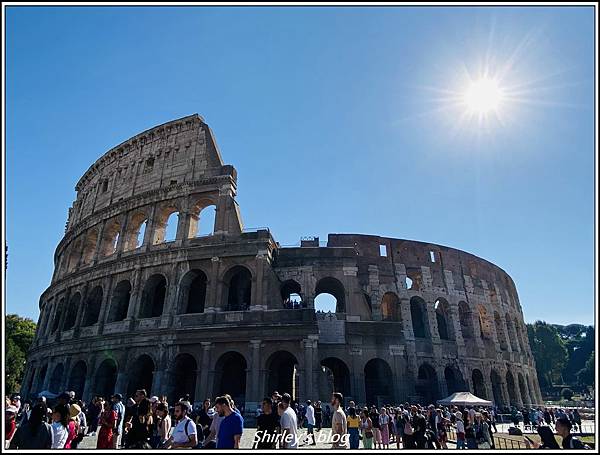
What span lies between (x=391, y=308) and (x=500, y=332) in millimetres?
9653

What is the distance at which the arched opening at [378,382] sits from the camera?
67.3 ft

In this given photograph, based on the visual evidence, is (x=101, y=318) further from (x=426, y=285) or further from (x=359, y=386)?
(x=426, y=285)

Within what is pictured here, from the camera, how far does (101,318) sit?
75.0 ft

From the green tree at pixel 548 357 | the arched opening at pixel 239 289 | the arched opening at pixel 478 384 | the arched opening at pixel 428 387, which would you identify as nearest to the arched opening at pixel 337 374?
the arched opening at pixel 428 387

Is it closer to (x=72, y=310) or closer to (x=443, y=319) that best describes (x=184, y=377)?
(x=72, y=310)

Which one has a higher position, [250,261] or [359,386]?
[250,261]

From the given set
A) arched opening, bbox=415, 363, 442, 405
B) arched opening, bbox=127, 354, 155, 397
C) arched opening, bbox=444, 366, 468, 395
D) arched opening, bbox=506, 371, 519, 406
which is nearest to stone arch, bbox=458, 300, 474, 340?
arched opening, bbox=444, 366, 468, 395

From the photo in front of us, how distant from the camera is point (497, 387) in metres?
27.0

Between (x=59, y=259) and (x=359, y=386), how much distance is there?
27313 millimetres

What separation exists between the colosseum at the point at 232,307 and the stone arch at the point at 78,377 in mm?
85

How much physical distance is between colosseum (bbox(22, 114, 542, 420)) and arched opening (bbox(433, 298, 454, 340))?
112 mm

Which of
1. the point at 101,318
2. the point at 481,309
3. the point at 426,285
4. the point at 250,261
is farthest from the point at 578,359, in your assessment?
the point at 101,318

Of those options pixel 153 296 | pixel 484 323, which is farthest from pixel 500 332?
pixel 153 296

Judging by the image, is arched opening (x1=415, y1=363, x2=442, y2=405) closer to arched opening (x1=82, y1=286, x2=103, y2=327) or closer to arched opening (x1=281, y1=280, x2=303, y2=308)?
arched opening (x1=281, y1=280, x2=303, y2=308)
